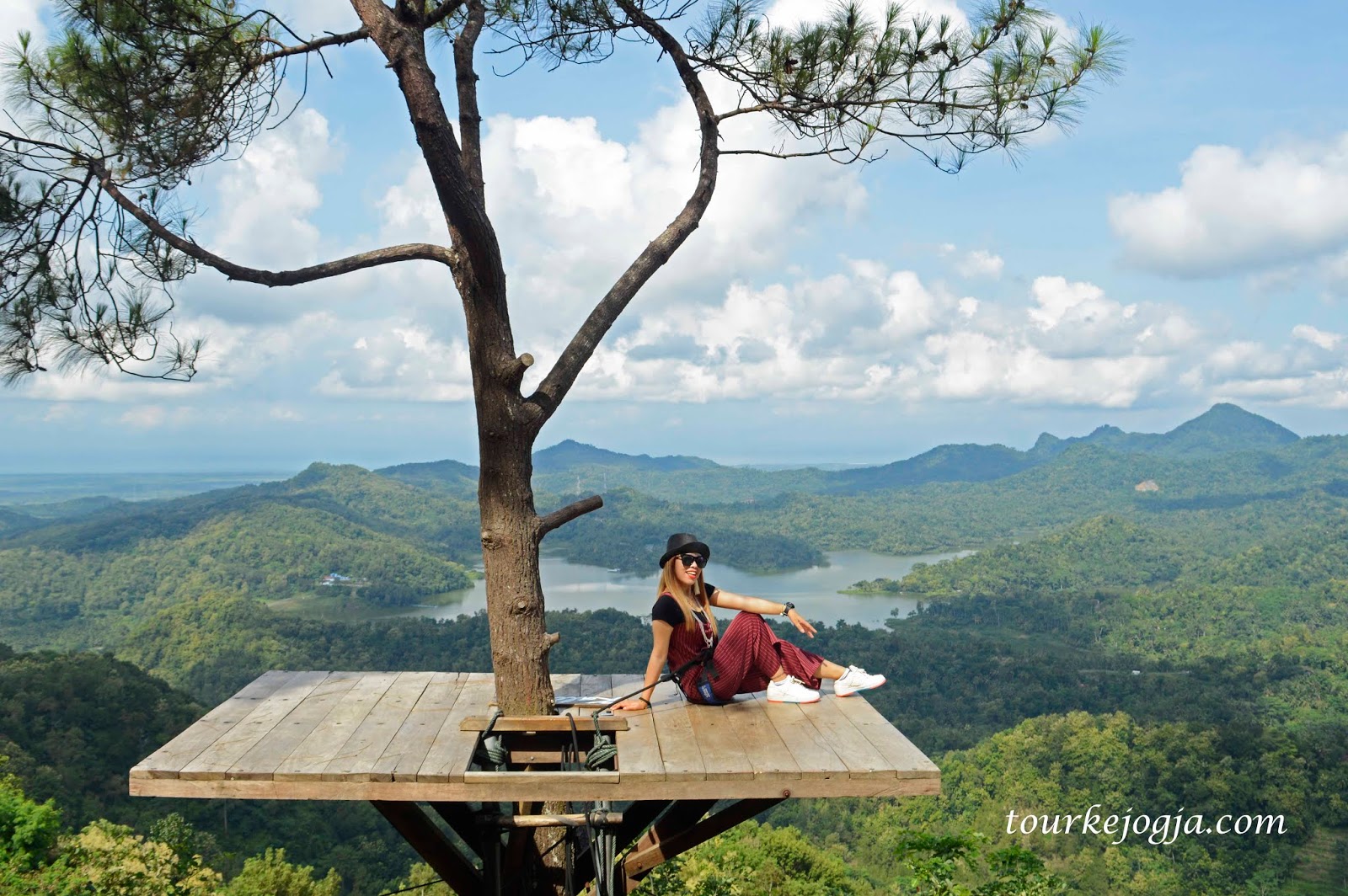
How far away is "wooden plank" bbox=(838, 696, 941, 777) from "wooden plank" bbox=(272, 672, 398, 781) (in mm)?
1389

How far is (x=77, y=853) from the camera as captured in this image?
7.42 m

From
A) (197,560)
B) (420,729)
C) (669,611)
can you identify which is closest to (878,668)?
(669,611)

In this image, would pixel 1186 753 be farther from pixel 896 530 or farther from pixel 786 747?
pixel 896 530

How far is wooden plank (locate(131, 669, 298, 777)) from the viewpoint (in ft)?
7.89

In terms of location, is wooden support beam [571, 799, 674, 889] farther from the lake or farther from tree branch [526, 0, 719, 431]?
the lake

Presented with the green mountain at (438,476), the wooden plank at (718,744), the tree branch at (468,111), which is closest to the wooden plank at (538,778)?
the wooden plank at (718,744)

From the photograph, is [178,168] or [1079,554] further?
[1079,554]

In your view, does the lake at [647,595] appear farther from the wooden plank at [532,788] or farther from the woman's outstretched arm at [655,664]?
the wooden plank at [532,788]

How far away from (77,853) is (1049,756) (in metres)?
24.5

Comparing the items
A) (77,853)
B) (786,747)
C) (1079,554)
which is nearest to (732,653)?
(786,747)

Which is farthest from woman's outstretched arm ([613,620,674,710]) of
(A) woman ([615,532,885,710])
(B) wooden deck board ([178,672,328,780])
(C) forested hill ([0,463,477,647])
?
(C) forested hill ([0,463,477,647])

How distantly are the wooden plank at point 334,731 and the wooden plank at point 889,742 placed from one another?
1.39m

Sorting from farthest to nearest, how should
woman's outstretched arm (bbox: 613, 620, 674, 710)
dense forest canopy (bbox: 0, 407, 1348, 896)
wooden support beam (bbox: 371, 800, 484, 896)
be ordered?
dense forest canopy (bbox: 0, 407, 1348, 896), woman's outstretched arm (bbox: 613, 620, 674, 710), wooden support beam (bbox: 371, 800, 484, 896)

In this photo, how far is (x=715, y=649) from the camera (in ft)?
10.2
